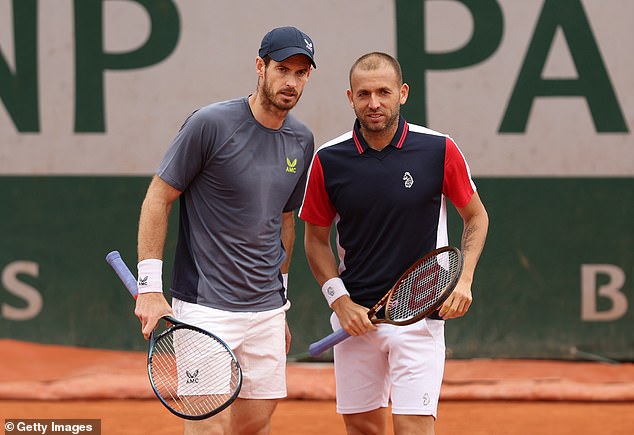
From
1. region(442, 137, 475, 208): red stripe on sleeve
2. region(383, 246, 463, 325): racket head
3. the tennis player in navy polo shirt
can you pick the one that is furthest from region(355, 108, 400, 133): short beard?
region(383, 246, 463, 325): racket head

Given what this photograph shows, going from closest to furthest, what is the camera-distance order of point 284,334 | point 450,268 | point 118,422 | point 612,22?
point 450,268 < point 284,334 < point 118,422 < point 612,22

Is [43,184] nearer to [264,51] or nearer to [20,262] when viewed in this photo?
[20,262]

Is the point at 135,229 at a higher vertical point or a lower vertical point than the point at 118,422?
higher

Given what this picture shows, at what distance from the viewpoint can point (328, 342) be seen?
13.8 ft

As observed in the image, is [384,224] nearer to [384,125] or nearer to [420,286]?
[420,286]

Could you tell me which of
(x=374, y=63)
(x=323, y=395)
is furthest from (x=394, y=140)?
(x=323, y=395)

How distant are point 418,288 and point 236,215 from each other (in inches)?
30.4

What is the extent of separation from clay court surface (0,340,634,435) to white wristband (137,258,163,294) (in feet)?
7.44

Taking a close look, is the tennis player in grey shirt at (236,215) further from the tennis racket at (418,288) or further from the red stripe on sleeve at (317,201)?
the tennis racket at (418,288)

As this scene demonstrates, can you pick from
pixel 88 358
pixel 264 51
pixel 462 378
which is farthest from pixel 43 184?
pixel 264 51

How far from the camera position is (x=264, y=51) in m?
4.07

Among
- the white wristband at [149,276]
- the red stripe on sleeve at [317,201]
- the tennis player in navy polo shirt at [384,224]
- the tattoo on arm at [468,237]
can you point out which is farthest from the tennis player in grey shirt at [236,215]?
the tattoo on arm at [468,237]

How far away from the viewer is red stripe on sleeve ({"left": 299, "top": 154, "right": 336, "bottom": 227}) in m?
4.33

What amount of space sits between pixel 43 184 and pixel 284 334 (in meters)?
3.67
